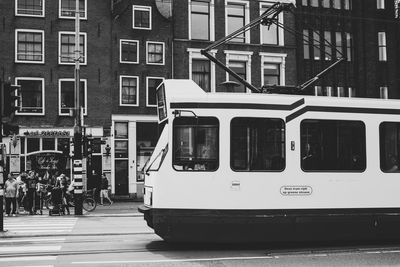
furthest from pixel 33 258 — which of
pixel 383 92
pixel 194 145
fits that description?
pixel 383 92

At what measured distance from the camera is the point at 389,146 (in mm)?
10898

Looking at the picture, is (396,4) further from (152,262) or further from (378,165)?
(152,262)

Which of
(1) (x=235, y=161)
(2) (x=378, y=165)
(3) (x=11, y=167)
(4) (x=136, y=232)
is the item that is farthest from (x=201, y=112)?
(3) (x=11, y=167)

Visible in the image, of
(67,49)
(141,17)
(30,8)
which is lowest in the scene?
(67,49)

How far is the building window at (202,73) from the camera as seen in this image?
1336 inches

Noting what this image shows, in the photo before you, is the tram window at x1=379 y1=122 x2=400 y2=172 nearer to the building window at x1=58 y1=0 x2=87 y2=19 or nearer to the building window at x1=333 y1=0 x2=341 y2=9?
the building window at x1=58 y1=0 x2=87 y2=19

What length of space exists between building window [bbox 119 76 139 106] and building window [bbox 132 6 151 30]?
10.5 ft

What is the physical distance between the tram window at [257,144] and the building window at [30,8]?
958 inches

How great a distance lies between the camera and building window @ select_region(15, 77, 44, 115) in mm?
30750

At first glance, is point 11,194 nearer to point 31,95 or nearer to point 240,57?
point 31,95

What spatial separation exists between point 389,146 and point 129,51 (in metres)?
23.8

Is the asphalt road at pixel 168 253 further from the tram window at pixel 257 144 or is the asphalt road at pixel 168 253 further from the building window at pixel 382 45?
the building window at pixel 382 45

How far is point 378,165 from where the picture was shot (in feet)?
35.4

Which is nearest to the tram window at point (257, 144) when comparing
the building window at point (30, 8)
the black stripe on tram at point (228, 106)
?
the black stripe on tram at point (228, 106)
